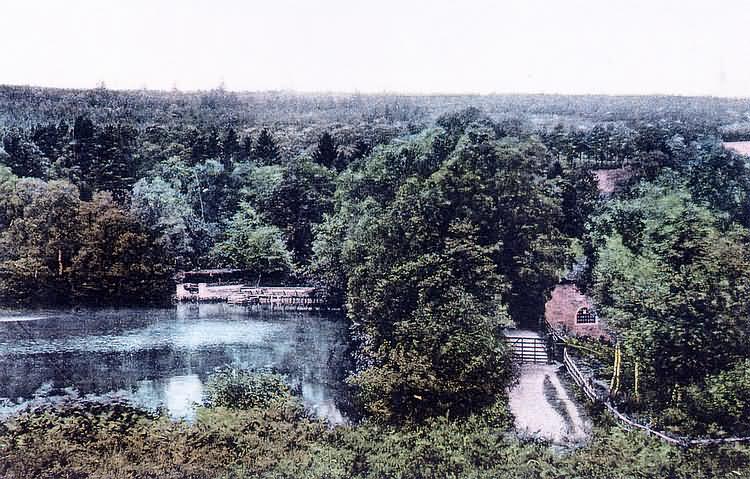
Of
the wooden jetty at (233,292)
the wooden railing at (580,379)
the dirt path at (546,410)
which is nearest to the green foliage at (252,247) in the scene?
the wooden jetty at (233,292)

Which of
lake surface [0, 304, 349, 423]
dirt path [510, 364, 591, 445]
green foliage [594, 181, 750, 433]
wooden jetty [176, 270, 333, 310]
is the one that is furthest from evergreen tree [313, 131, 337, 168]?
green foliage [594, 181, 750, 433]

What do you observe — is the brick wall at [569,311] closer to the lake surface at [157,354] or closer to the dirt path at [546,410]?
the dirt path at [546,410]

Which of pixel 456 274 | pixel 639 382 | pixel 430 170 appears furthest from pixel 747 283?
pixel 430 170

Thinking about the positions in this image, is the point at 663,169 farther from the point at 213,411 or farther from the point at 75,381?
the point at 75,381

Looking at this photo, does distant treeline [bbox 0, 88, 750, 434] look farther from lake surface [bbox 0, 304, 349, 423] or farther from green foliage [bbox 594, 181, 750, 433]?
lake surface [bbox 0, 304, 349, 423]

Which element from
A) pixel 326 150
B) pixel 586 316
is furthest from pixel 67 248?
pixel 586 316

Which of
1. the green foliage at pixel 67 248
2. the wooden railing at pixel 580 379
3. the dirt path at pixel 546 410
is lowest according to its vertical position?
the dirt path at pixel 546 410
